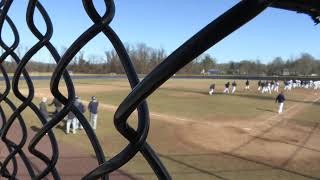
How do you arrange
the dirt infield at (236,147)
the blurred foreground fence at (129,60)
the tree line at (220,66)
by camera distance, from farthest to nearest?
the tree line at (220,66)
the dirt infield at (236,147)
the blurred foreground fence at (129,60)

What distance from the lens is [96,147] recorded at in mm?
1125

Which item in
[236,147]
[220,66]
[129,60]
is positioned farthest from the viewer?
[220,66]

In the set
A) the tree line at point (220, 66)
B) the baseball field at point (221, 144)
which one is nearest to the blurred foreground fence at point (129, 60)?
the baseball field at point (221, 144)

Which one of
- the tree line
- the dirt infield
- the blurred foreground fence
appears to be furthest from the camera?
the tree line

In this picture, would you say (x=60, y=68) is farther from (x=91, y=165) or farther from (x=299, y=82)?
(x=299, y=82)

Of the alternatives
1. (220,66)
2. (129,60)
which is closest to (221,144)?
(129,60)

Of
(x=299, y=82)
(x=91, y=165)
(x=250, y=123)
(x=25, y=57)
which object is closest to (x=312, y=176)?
(x=91, y=165)

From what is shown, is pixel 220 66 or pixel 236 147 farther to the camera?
pixel 220 66

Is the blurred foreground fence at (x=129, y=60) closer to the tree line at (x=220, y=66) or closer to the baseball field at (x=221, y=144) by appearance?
the baseball field at (x=221, y=144)

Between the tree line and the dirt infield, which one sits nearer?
the dirt infield

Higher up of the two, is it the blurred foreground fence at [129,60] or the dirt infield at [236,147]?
the blurred foreground fence at [129,60]

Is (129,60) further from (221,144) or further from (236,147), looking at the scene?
(221,144)

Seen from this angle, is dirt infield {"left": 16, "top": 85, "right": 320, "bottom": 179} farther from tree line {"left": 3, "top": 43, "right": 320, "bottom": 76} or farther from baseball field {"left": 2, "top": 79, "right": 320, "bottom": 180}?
tree line {"left": 3, "top": 43, "right": 320, "bottom": 76}

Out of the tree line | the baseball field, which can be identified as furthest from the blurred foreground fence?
the tree line
